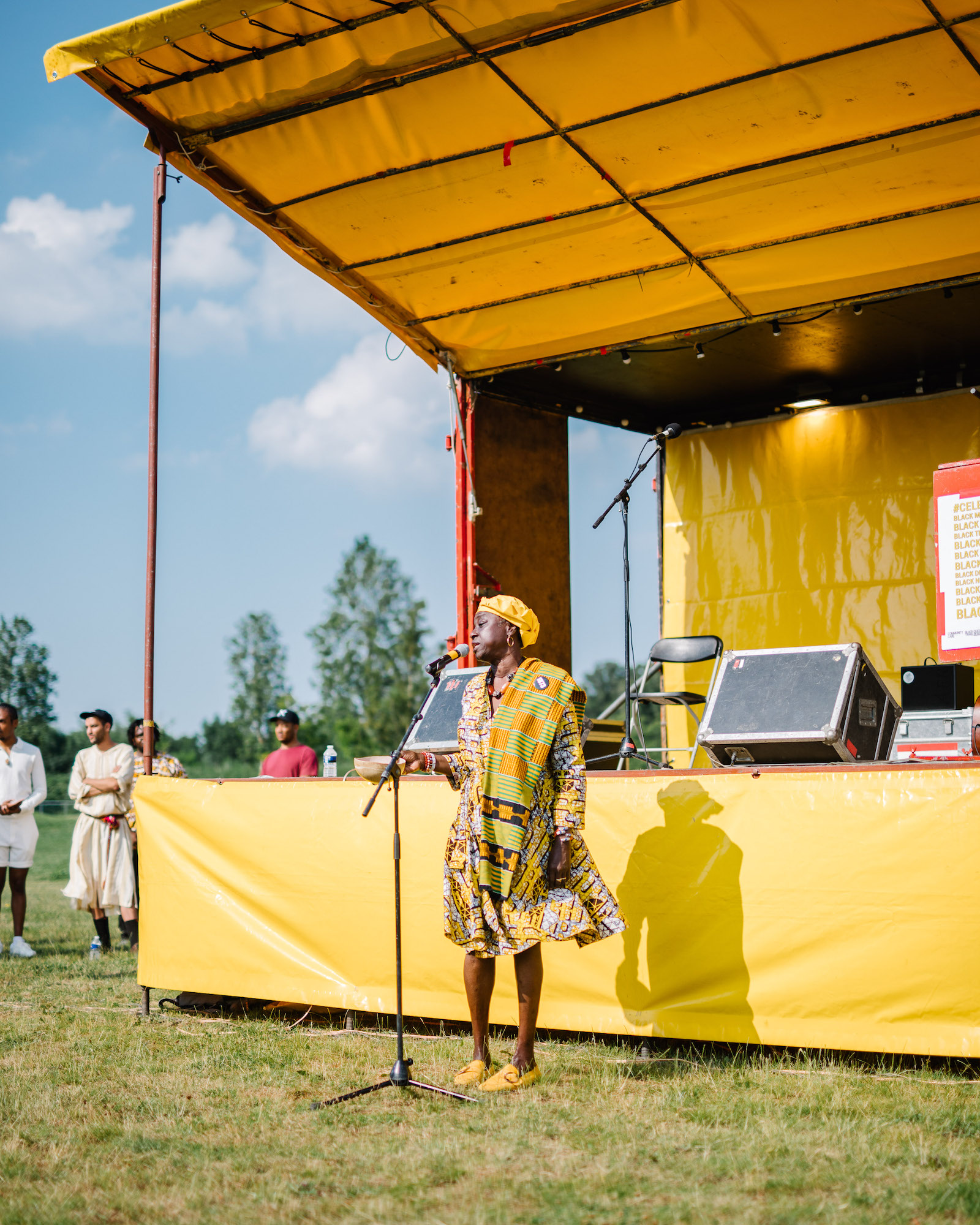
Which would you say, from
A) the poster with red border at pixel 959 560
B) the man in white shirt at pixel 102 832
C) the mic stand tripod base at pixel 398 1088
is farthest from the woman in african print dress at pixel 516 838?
the man in white shirt at pixel 102 832

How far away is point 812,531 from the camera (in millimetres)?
9664

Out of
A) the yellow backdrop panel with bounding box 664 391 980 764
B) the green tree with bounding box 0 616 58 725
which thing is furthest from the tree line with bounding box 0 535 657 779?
the yellow backdrop panel with bounding box 664 391 980 764

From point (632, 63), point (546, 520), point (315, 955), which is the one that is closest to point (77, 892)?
point (315, 955)

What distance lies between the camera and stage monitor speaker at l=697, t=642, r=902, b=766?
502 cm

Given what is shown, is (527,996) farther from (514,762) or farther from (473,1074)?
(514,762)

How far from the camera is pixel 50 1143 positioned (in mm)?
3793

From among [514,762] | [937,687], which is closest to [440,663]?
[514,762]

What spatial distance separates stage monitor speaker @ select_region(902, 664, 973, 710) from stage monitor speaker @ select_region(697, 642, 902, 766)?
164cm

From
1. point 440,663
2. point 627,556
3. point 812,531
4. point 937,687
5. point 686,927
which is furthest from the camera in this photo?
point 812,531

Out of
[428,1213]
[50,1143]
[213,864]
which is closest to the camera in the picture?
[428,1213]

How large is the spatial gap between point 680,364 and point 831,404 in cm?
154

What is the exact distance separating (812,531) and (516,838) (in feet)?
20.2

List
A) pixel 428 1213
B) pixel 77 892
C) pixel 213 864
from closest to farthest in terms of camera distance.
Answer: pixel 428 1213
pixel 213 864
pixel 77 892

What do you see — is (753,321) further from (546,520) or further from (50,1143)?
(50,1143)
